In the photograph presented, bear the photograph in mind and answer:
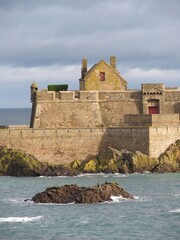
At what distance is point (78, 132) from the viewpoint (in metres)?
75.7

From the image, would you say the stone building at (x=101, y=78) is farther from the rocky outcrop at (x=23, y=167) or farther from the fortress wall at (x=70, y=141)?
the rocky outcrop at (x=23, y=167)

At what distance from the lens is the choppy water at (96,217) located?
46531 millimetres

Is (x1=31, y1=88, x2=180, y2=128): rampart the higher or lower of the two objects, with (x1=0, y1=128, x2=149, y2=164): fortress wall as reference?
higher

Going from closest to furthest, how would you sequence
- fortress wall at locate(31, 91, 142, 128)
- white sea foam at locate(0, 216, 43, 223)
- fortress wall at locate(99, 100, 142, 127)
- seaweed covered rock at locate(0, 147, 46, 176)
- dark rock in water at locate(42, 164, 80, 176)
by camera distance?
white sea foam at locate(0, 216, 43, 223), seaweed covered rock at locate(0, 147, 46, 176), dark rock in water at locate(42, 164, 80, 176), fortress wall at locate(31, 91, 142, 128), fortress wall at locate(99, 100, 142, 127)

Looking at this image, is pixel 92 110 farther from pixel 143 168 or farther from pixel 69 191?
pixel 69 191

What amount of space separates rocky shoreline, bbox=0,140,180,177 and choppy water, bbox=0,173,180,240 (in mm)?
6340

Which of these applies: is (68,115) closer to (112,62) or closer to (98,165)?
(98,165)

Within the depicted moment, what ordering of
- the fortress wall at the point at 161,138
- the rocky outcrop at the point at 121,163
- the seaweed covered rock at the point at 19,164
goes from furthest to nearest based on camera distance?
the fortress wall at the point at 161,138 < the rocky outcrop at the point at 121,163 < the seaweed covered rock at the point at 19,164

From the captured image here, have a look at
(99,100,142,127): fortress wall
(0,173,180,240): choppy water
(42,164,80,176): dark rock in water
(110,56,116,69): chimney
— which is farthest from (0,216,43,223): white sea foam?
(110,56,116,69): chimney

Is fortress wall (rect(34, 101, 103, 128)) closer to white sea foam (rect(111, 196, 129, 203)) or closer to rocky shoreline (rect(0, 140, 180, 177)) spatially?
rocky shoreline (rect(0, 140, 180, 177))

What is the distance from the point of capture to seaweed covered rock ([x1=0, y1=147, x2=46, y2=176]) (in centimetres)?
7169

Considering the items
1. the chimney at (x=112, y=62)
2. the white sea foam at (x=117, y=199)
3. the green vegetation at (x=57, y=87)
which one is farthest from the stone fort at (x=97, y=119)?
the white sea foam at (x=117, y=199)

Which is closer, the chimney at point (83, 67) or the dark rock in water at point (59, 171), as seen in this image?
the dark rock in water at point (59, 171)

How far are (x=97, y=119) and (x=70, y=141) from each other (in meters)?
5.59
